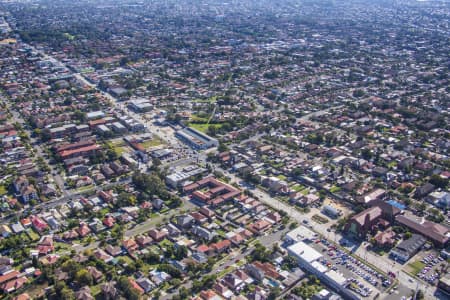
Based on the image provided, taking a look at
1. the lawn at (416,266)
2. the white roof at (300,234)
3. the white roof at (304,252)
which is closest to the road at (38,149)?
the white roof at (300,234)

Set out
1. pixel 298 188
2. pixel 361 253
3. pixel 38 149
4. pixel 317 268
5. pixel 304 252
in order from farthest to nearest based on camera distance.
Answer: pixel 38 149
pixel 298 188
pixel 361 253
pixel 304 252
pixel 317 268

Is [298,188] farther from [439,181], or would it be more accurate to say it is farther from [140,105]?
[140,105]

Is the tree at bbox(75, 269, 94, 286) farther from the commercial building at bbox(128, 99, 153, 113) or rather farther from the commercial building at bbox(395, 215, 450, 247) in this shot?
the commercial building at bbox(128, 99, 153, 113)

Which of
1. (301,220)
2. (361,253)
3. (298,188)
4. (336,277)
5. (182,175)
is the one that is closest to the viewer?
(336,277)

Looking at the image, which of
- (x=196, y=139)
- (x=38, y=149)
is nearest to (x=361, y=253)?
(x=196, y=139)

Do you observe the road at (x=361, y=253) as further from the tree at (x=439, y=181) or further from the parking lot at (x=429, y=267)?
the tree at (x=439, y=181)

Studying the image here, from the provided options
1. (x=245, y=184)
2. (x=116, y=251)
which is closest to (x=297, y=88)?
(x=245, y=184)

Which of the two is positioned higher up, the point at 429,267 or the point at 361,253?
the point at 429,267
